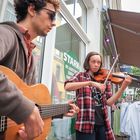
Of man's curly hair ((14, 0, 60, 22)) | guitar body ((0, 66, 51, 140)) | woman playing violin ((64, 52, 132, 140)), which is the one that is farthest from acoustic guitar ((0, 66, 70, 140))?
woman playing violin ((64, 52, 132, 140))

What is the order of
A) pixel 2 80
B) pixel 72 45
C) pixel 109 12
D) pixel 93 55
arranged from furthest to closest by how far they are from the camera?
pixel 109 12
pixel 72 45
pixel 93 55
pixel 2 80

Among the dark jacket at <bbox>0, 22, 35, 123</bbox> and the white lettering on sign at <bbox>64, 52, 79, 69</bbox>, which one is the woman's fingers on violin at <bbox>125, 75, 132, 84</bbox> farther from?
the dark jacket at <bbox>0, 22, 35, 123</bbox>

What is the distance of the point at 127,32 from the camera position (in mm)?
4402

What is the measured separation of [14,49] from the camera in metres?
0.82

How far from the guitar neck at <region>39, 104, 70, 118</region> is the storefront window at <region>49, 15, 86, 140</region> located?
756 millimetres

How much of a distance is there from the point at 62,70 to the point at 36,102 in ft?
4.82

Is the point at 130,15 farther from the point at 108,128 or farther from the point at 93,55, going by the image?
the point at 108,128

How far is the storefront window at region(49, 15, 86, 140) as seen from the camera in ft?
7.32

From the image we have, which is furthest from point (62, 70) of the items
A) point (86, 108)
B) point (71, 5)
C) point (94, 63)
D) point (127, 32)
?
point (127, 32)

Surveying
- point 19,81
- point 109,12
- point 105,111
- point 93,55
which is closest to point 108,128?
point 105,111

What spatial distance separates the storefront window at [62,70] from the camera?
2230 millimetres

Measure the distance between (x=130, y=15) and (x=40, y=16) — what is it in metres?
2.84

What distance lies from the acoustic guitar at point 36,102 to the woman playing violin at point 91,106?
665 millimetres

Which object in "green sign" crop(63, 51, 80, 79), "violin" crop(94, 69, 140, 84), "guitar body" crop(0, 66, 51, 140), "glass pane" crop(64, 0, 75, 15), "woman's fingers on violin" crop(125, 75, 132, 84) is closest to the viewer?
"guitar body" crop(0, 66, 51, 140)
